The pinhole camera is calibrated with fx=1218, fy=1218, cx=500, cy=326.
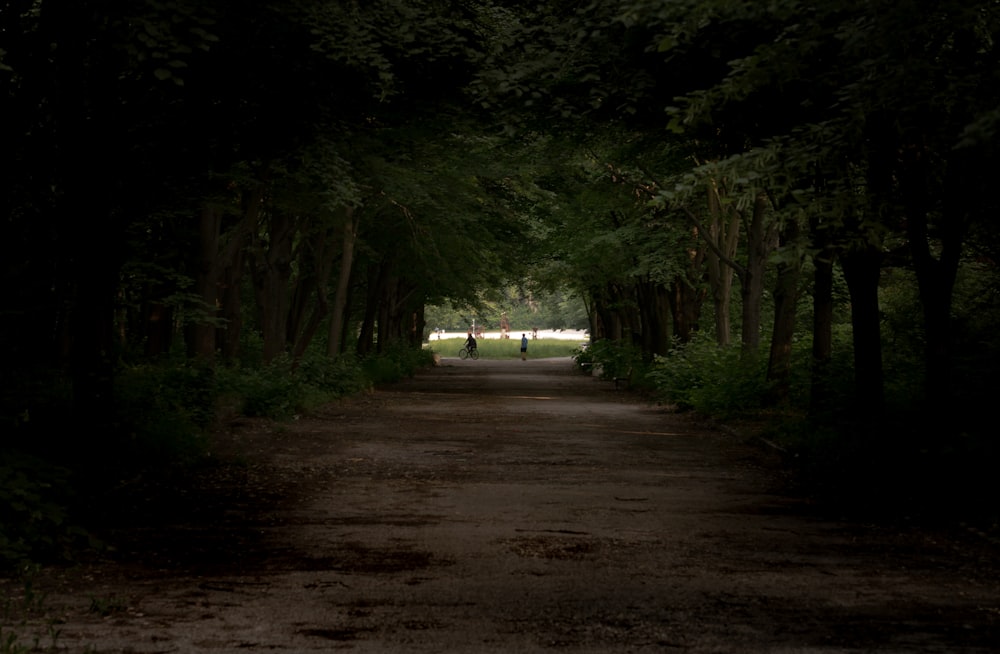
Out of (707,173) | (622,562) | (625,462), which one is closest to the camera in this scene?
(622,562)

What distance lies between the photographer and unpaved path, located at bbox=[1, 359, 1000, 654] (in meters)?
6.77

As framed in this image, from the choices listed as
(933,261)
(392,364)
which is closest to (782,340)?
(933,261)

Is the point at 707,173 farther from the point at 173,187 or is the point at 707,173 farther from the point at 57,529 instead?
the point at 173,187

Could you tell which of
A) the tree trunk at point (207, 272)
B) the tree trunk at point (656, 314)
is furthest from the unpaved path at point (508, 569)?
the tree trunk at point (656, 314)

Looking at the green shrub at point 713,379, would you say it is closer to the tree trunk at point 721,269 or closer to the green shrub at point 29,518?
the tree trunk at point 721,269

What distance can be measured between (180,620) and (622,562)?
3.47 metres

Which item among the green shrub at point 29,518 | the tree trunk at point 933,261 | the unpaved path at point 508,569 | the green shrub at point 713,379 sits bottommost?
the unpaved path at point 508,569

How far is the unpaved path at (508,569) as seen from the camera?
6.77m

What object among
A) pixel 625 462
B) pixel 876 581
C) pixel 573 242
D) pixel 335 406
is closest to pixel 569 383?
pixel 573 242

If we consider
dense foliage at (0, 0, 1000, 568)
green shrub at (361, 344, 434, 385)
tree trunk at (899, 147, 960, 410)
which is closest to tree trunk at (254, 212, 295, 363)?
dense foliage at (0, 0, 1000, 568)

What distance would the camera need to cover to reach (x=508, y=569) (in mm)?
8875

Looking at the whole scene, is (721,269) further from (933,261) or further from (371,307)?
(371,307)

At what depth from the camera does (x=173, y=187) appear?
16.0 m

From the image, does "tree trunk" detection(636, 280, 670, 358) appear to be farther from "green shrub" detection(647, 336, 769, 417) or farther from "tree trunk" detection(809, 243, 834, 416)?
"tree trunk" detection(809, 243, 834, 416)
